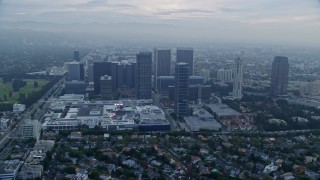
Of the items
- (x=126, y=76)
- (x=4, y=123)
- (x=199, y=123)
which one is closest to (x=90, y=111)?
(x=4, y=123)

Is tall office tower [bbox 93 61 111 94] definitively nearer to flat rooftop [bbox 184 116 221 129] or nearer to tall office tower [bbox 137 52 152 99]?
tall office tower [bbox 137 52 152 99]

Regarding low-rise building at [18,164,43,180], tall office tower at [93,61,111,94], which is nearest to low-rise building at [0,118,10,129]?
low-rise building at [18,164,43,180]

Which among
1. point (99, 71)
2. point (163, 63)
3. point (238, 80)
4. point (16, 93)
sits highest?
point (163, 63)

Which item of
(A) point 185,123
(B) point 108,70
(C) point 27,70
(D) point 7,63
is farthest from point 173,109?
(D) point 7,63

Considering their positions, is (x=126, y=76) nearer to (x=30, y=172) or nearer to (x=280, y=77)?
(x=280, y=77)

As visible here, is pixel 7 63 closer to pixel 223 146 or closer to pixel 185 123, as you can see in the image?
pixel 185 123

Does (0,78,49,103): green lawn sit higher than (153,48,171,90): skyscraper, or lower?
lower
